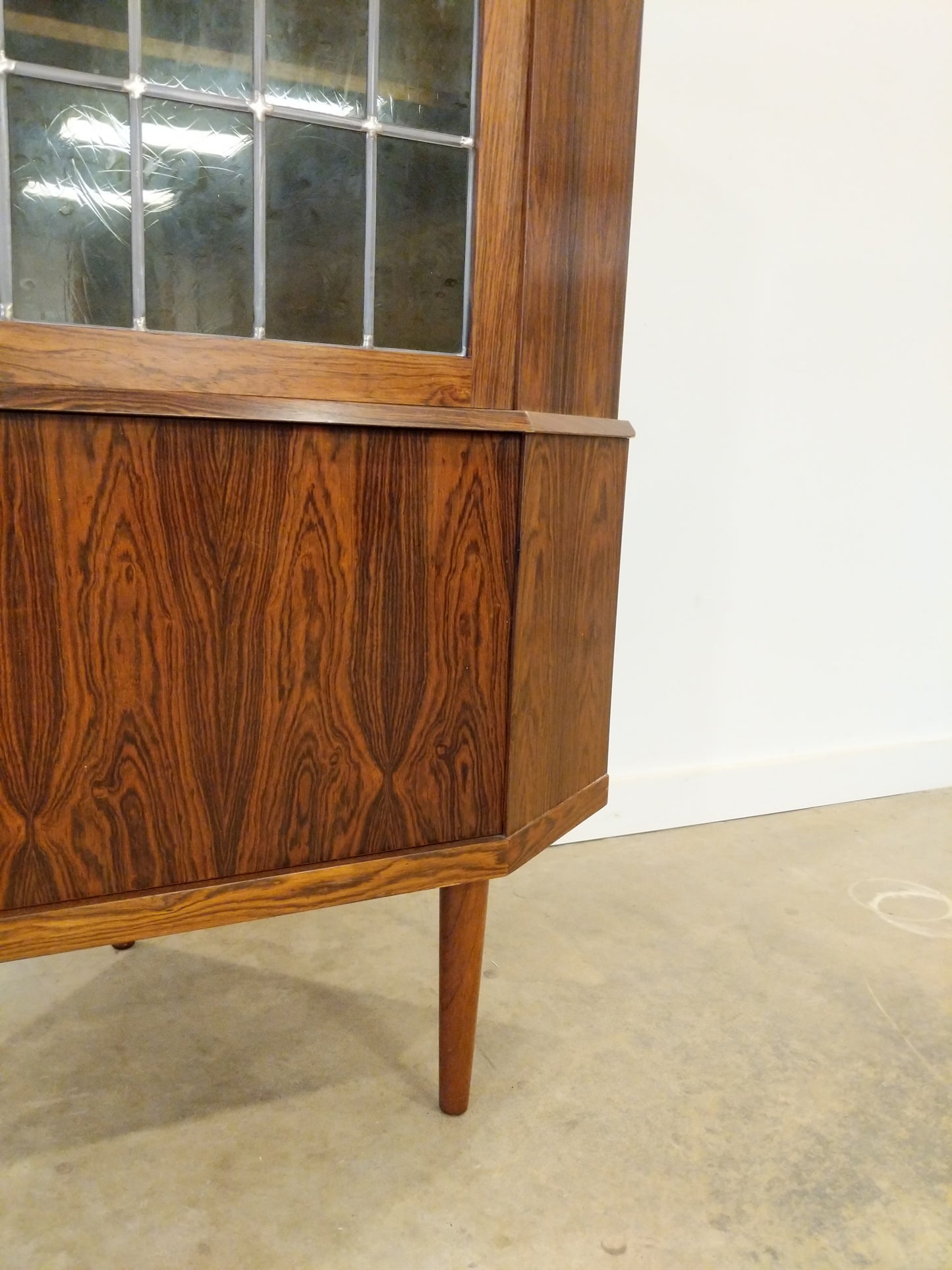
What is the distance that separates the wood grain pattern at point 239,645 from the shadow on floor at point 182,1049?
0.38 m

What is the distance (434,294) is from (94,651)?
0.42 meters

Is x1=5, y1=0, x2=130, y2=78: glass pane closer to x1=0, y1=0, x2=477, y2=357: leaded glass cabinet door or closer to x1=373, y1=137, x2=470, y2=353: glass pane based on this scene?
x1=0, y1=0, x2=477, y2=357: leaded glass cabinet door

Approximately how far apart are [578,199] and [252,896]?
72 cm

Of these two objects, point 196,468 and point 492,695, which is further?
point 492,695

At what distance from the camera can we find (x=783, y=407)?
70.9 inches

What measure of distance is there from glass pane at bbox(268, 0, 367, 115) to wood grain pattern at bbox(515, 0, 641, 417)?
0.15 metres

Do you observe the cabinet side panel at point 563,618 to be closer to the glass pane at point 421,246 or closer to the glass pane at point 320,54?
the glass pane at point 421,246

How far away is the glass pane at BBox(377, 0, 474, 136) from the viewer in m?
0.80

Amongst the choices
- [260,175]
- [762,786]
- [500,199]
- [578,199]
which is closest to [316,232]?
[260,175]

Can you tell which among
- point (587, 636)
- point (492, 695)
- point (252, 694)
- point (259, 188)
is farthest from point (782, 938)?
point (259, 188)

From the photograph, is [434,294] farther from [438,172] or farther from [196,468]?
[196,468]

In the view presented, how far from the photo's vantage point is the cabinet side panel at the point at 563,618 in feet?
2.94

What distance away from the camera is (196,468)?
0.74 metres

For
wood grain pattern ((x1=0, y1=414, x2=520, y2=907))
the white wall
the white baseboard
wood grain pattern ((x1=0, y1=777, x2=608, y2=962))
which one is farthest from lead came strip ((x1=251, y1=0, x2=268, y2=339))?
the white baseboard
